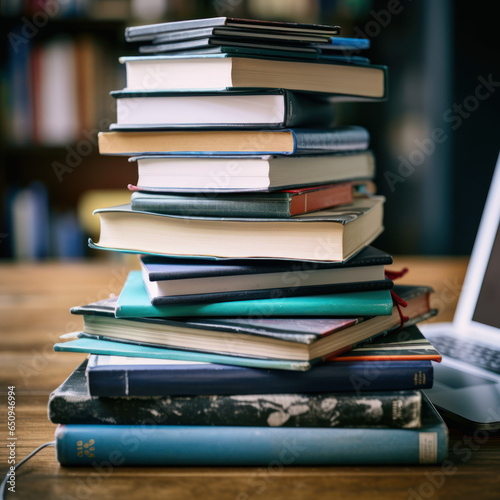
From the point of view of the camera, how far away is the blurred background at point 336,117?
2.26 metres

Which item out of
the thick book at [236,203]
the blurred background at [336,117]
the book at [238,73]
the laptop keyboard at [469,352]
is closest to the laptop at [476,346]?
the laptop keyboard at [469,352]

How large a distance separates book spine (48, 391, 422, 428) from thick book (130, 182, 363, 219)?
7.2 inches

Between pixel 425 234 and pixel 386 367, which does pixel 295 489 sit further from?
pixel 425 234

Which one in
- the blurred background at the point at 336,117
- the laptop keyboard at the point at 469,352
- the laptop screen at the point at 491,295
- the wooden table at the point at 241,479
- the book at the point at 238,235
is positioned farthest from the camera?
the blurred background at the point at 336,117

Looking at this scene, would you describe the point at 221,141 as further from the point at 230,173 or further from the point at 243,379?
the point at 243,379

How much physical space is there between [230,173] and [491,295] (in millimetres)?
494

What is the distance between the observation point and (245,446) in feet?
1.79

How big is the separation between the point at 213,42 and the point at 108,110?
1.77m

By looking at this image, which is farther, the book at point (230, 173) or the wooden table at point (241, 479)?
the book at point (230, 173)

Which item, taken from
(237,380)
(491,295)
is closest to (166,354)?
(237,380)

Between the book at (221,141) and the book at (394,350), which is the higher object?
the book at (221,141)

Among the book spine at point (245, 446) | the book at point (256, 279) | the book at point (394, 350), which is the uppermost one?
the book at point (256, 279)

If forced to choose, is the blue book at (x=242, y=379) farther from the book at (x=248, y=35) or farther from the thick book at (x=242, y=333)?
the book at (x=248, y=35)

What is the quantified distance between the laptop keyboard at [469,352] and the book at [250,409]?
254mm
